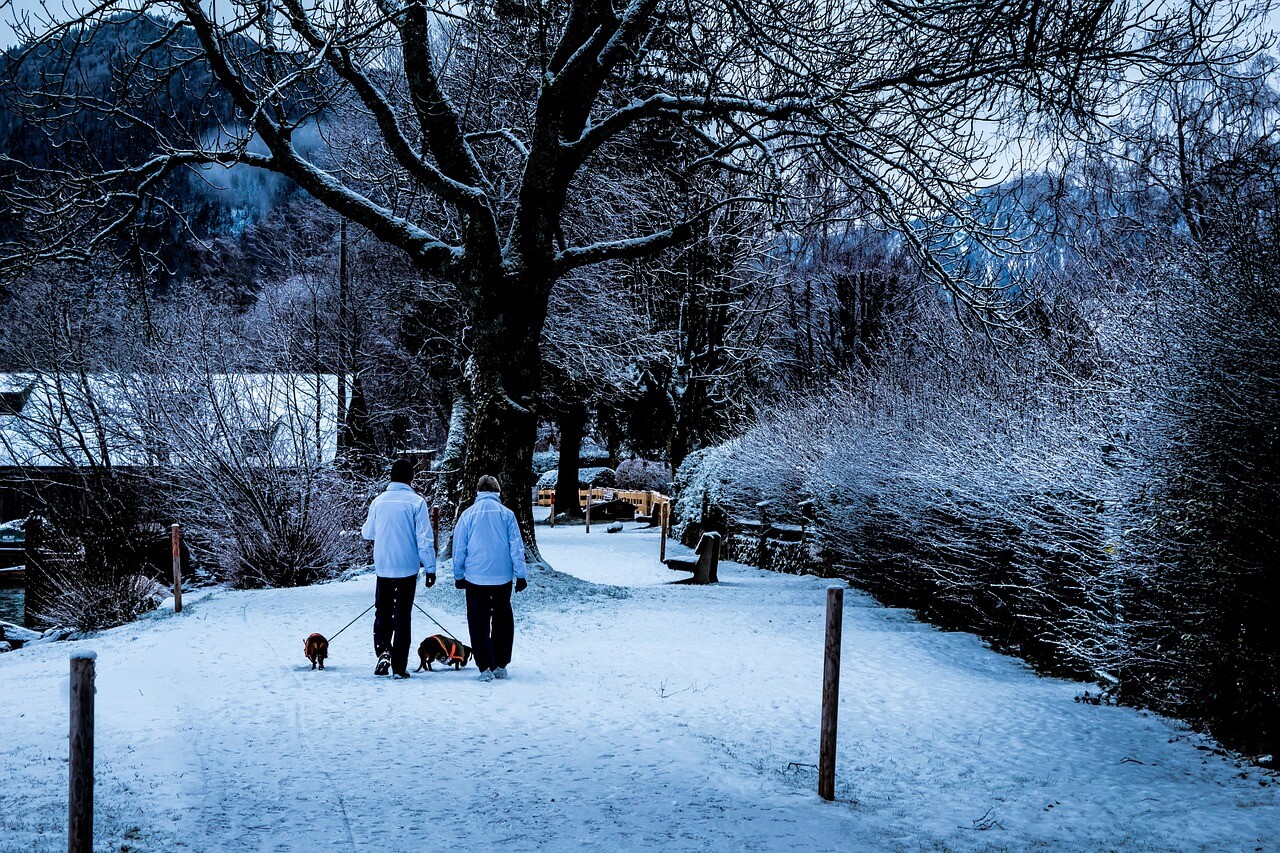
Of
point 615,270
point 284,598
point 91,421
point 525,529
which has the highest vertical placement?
point 615,270

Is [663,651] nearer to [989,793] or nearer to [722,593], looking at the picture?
[989,793]

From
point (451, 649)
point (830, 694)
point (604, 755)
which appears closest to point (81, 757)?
point (604, 755)

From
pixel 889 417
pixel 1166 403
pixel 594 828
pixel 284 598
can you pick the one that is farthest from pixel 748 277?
pixel 594 828

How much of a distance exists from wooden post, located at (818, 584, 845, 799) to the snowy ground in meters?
0.16

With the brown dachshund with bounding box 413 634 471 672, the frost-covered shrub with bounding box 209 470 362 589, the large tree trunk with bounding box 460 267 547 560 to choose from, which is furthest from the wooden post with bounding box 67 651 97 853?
the frost-covered shrub with bounding box 209 470 362 589

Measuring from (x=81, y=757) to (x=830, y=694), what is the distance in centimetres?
367

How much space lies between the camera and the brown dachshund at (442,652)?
9.14m

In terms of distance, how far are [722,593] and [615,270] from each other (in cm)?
1089

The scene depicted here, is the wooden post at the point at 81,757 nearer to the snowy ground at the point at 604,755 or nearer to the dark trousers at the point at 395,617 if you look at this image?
the snowy ground at the point at 604,755

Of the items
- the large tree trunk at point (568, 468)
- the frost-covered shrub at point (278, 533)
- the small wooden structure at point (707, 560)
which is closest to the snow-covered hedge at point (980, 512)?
the small wooden structure at point (707, 560)

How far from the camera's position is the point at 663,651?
10.7 meters

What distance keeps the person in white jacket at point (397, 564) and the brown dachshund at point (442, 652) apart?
0.20m

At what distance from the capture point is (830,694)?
219 inches

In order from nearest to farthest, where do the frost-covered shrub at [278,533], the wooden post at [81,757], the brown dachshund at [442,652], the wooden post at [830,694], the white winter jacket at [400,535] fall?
the wooden post at [81,757]
the wooden post at [830,694]
the white winter jacket at [400,535]
the brown dachshund at [442,652]
the frost-covered shrub at [278,533]
